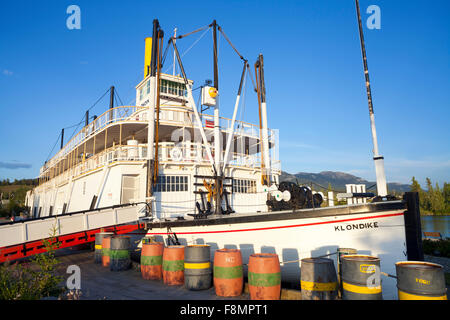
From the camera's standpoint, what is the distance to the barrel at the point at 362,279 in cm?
514

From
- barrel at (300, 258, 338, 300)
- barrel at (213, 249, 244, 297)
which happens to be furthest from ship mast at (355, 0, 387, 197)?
barrel at (213, 249, 244, 297)

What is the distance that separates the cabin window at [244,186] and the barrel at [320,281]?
35.5 ft

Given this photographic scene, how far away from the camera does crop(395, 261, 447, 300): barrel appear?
4.42 m

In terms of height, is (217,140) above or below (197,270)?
above

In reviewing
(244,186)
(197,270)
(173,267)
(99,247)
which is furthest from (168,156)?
(197,270)

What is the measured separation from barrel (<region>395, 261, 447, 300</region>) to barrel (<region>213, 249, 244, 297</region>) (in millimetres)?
3352

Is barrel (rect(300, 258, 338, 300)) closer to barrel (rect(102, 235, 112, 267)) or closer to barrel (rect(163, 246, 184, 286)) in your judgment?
barrel (rect(163, 246, 184, 286))

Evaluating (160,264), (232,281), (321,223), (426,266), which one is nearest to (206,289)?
(232,281)

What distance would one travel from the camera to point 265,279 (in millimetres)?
6051

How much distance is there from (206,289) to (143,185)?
8.45 metres

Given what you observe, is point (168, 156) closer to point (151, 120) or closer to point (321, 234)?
point (151, 120)

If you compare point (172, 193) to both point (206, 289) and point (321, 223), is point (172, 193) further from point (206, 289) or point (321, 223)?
point (321, 223)

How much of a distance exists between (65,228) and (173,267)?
19.0 feet

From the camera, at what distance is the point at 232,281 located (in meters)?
6.62
